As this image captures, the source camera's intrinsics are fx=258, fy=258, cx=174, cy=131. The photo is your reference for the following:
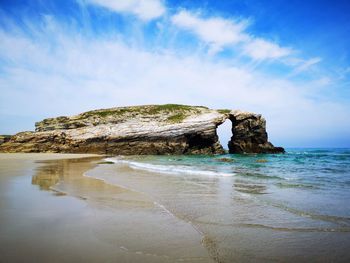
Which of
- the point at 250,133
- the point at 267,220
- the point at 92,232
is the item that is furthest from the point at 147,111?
the point at 92,232

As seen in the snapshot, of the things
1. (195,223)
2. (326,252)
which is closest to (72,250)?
(195,223)

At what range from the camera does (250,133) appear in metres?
47.5

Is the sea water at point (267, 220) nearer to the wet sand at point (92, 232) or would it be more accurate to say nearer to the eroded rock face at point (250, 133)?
the wet sand at point (92, 232)

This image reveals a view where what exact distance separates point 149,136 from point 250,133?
18.6 metres

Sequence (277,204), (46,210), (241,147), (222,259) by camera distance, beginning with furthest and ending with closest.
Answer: (241,147)
(277,204)
(46,210)
(222,259)

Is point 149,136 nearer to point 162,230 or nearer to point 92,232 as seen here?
point 162,230

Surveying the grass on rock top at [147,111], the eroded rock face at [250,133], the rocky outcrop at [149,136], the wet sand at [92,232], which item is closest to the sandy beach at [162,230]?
the wet sand at [92,232]

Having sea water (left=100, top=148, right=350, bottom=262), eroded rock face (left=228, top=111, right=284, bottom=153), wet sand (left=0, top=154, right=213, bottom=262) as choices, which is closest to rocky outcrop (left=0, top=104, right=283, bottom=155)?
eroded rock face (left=228, top=111, right=284, bottom=153)

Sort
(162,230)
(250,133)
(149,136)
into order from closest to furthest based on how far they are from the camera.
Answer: (162,230) < (149,136) < (250,133)

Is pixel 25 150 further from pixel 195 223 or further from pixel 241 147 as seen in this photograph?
pixel 195 223

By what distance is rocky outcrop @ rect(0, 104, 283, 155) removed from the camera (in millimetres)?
44406

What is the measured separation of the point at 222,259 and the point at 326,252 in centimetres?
142

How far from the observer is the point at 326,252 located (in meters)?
3.33

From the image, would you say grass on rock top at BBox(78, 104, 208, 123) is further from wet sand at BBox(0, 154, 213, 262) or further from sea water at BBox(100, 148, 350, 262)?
wet sand at BBox(0, 154, 213, 262)
